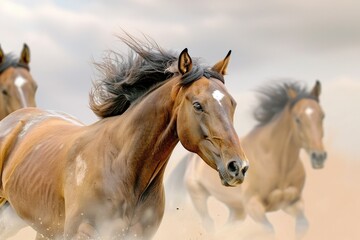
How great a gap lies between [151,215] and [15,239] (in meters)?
4.56

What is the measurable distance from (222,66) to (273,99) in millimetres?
8145

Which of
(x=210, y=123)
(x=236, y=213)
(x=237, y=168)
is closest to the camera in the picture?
(x=237, y=168)

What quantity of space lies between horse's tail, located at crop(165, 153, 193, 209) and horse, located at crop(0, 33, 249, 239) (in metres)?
8.15

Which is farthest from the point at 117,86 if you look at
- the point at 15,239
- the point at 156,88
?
the point at 15,239

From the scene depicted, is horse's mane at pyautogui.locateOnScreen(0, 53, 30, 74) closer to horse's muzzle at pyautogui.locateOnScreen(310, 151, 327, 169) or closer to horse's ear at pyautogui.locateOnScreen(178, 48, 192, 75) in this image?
horse's muzzle at pyautogui.locateOnScreen(310, 151, 327, 169)

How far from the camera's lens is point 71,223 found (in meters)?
6.00

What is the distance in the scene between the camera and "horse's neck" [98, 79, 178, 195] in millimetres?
6023

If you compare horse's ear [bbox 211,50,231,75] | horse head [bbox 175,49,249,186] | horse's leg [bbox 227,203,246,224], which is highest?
horse's ear [bbox 211,50,231,75]

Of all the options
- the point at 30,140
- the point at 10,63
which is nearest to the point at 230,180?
the point at 30,140

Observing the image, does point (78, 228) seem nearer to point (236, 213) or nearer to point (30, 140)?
point (30, 140)

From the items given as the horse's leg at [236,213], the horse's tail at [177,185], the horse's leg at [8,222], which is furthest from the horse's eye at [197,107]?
the horse's tail at [177,185]

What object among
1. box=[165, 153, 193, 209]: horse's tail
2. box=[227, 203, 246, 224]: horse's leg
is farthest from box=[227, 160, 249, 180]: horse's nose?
box=[165, 153, 193, 209]: horse's tail

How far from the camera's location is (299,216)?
42.7ft

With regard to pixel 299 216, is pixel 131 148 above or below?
above
